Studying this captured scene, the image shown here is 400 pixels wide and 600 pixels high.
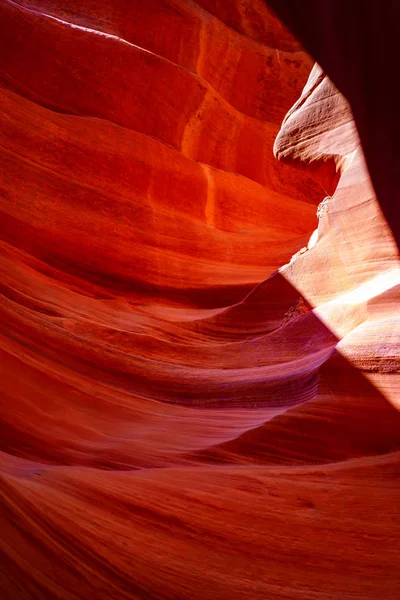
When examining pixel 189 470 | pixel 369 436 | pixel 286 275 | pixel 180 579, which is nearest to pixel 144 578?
pixel 180 579

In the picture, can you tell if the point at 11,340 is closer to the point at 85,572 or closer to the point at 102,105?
the point at 85,572

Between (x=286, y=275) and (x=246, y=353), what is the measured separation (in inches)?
30.7

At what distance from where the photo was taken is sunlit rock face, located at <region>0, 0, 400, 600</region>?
303 centimetres

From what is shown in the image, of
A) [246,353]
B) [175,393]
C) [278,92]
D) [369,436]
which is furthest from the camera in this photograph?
[278,92]

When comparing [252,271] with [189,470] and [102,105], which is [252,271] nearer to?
[102,105]

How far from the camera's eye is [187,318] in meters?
6.55

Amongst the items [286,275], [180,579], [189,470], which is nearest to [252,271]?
[286,275]

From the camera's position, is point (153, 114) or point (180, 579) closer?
point (180, 579)

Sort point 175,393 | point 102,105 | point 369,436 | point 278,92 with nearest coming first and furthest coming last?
point 369,436
point 175,393
point 102,105
point 278,92

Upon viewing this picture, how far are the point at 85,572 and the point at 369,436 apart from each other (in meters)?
1.60

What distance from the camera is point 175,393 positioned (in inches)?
193

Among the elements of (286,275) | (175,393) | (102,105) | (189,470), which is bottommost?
(189,470)

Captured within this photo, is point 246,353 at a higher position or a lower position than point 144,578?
higher

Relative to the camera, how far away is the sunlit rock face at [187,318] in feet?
9.95
